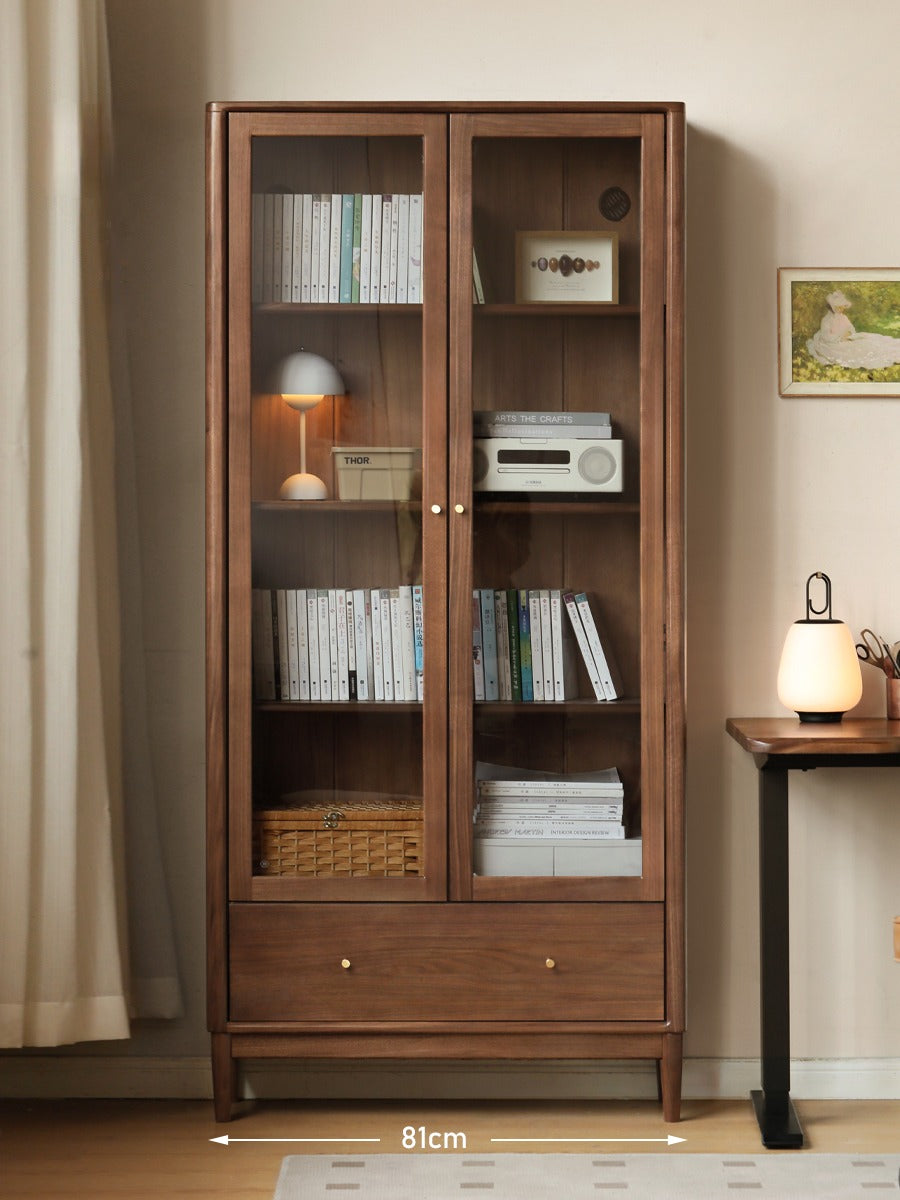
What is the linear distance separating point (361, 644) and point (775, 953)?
101cm

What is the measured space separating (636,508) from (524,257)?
21.3 inches

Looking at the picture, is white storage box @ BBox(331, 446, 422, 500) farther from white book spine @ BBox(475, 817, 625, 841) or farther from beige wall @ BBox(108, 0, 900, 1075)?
white book spine @ BBox(475, 817, 625, 841)

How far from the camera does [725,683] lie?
2.57 metres

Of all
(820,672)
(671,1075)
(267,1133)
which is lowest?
(267,1133)

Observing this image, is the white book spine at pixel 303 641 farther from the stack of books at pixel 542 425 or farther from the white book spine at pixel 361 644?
the stack of books at pixel 542 425

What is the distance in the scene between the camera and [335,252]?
2.33 m

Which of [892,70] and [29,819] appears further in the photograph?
[892,70]

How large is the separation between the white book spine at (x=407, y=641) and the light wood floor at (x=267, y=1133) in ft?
2.98

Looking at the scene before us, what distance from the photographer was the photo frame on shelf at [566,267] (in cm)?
232

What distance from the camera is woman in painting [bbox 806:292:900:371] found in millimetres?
2545

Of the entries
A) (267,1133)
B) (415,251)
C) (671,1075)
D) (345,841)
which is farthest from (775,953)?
(415,251)

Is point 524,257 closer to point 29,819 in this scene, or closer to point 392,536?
point 392,536

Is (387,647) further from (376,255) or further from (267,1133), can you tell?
(267,1133)

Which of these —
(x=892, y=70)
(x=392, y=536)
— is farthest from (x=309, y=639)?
(x=892, y=70)
